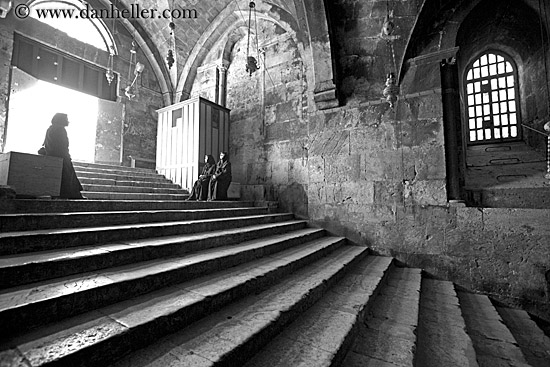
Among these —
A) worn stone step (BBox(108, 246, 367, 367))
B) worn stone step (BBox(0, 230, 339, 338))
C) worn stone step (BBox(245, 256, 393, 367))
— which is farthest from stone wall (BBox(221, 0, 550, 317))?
worn stone step (BBox(0, 230, 339, 338))

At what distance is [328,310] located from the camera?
2.25 meters

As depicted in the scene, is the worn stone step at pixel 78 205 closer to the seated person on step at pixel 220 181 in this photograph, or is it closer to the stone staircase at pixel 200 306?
the stone staircase at pixel 200 306

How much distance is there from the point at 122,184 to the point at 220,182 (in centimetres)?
231

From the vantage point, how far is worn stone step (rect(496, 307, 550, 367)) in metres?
2.55

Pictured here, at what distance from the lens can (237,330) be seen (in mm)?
1617

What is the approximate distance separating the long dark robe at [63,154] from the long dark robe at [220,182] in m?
2.51

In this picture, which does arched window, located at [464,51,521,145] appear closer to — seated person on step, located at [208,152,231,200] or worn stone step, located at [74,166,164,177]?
seated person on step, located at [208,152,231,200]

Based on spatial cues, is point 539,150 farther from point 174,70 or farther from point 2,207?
point 174,70

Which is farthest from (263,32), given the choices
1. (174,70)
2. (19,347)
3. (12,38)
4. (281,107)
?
(19,347)

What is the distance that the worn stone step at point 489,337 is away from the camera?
2242mm

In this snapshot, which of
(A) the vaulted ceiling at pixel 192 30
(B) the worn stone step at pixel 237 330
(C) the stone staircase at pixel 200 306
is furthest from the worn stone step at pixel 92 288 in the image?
(A) the vaulted ceiling at pixel 192 30

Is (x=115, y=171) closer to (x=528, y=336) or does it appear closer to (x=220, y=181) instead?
(x=220, y=181)

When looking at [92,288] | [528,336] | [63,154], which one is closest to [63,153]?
[63,154]

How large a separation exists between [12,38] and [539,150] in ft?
39.0
